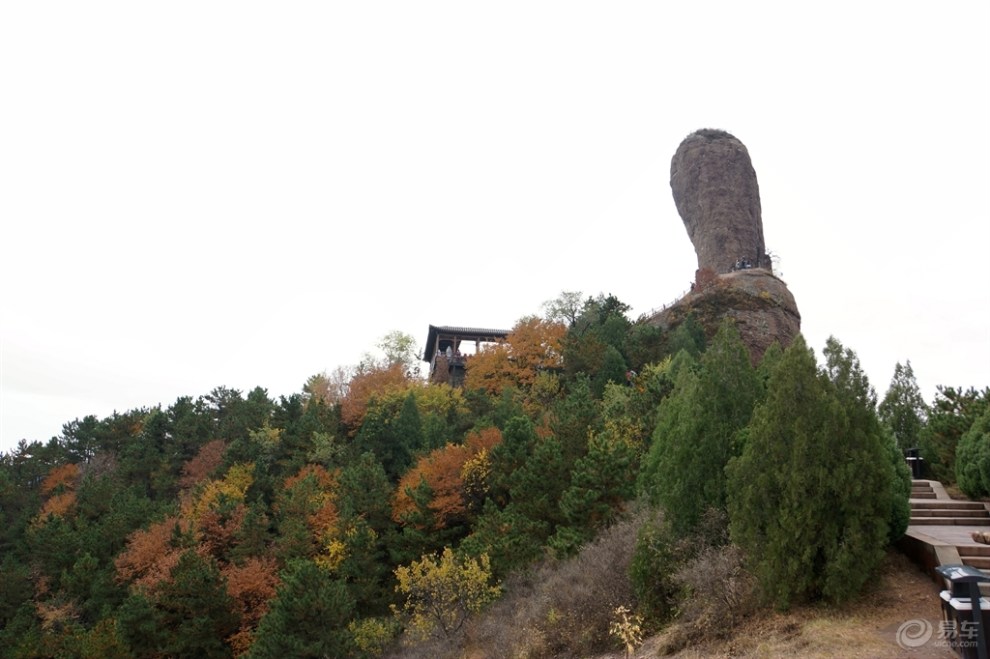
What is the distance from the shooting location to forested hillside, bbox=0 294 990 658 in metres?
10.1

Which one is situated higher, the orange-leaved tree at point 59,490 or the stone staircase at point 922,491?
the stone staircase at point 922,491

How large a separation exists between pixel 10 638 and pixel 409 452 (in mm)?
20651

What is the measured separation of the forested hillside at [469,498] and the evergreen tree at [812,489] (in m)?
0.04

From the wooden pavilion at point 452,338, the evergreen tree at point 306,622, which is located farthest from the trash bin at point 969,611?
the wooden pavilion at point 452,338

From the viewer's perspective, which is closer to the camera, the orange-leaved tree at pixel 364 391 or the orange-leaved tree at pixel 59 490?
the orange-leaved tree at pixel 59 490

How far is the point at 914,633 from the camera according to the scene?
27.1 feet

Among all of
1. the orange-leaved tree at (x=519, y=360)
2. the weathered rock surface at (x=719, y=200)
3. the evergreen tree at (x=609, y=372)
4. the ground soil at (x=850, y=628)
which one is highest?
the weathered rock surface at (x=719, y=200)

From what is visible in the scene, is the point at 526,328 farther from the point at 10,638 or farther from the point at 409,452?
the point at 10,638

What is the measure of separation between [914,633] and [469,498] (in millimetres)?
19685

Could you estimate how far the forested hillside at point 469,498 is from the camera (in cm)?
1010

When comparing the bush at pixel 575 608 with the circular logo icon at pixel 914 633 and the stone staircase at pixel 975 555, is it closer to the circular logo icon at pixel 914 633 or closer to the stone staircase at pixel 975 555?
the circular logo icon at pixel 914 633

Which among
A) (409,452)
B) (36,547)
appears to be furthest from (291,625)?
(36,547)

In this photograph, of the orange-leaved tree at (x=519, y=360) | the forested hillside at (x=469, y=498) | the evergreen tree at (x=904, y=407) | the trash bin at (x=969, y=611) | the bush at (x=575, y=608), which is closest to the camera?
the trash bin at (x=969, y=611)

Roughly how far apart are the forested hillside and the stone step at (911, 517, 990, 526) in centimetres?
183
